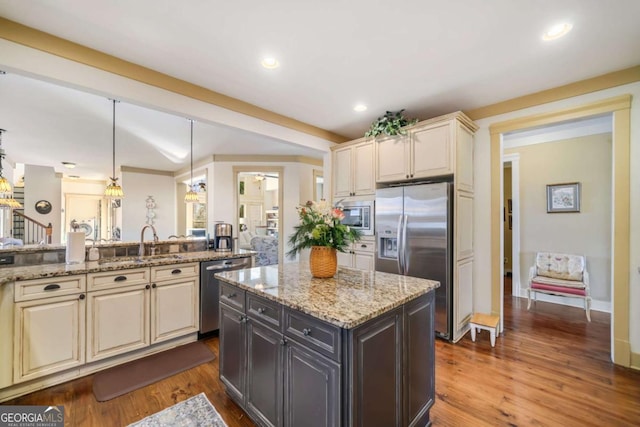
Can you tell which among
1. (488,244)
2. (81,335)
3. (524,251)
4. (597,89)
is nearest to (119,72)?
(81,335)

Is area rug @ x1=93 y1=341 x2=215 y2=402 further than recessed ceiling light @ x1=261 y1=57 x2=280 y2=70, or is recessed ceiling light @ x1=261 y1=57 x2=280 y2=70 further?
recessed ceiling light @ x1=261 y1=57 x2=280 y2=70

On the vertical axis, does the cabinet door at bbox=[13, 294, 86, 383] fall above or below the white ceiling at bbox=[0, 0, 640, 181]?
below

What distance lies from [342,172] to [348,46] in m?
2.10

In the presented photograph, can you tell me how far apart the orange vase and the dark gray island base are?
0.20ft

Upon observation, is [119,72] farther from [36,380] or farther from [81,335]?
[36,380]

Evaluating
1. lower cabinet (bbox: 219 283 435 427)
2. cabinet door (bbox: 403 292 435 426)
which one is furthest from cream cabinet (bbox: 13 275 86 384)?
cabinet door (bbox: 403 292 435 426)

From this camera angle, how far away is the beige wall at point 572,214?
12.8 feet

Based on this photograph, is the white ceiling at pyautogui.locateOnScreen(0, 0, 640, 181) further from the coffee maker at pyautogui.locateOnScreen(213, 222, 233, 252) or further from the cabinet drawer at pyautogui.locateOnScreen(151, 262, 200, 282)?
the cabinet drawer at pyautogui.locateOnScreen(151, 262, 200, 282)

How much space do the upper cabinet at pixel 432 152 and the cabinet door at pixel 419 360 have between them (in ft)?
5.65

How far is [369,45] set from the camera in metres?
2.17

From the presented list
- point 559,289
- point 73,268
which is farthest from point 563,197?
point 73,268

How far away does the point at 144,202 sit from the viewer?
7438 mm

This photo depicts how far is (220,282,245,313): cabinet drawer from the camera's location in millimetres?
1885

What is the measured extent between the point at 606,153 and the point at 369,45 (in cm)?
415
